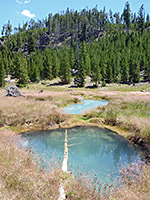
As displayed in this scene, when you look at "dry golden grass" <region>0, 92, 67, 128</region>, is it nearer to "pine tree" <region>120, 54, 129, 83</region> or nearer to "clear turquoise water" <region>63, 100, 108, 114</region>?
"clear turquoise water" <region>63, 100, 108, 114</region>

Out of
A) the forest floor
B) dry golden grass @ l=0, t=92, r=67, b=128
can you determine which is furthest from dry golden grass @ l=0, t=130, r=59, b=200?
dry golden grass @ l=0, t=92, r=67, b=128

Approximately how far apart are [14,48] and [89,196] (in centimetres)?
14324

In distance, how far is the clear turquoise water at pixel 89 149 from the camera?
30.7 ft

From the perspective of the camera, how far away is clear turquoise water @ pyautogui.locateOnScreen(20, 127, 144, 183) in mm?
9352

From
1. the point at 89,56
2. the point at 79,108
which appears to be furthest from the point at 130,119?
the point at 89,56

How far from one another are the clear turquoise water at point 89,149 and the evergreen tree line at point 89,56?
152 feet

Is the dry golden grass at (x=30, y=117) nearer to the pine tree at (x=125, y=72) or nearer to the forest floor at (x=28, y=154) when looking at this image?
the forest floor at (x=28, y=154)

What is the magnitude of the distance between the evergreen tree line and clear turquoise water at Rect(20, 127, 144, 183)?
46442mm

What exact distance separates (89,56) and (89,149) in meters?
77.0

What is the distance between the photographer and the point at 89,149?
12.2m

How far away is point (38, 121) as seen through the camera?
17.4 m

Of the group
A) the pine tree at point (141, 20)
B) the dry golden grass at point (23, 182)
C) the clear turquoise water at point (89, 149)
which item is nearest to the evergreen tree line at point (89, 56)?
the pine tree at point (141, 20)

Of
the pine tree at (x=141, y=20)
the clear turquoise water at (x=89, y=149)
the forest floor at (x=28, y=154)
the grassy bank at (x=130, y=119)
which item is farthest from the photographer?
the pine tree at (x=141, y=20)

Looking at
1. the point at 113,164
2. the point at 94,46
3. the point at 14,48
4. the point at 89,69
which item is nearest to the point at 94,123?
the point at 113,164
